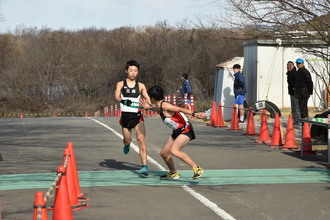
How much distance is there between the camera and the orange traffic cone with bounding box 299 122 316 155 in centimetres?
1412

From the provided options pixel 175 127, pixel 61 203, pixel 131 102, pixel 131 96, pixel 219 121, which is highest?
pixel 131 96

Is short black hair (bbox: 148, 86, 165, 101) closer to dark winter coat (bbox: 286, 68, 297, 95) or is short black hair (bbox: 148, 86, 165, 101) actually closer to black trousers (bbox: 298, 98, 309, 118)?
black trousers (bbox: 298, 98, 309, 118)

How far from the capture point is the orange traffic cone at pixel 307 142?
14.1 metres

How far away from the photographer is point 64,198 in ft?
21.8

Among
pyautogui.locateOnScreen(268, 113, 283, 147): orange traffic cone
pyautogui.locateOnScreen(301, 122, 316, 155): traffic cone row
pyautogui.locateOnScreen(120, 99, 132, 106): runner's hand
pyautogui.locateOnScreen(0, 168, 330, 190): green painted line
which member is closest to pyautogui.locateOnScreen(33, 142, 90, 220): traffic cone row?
pyautogui.locateOnScreen(0, 168, 330, 190): green painted line

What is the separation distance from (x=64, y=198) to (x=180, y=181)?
4.04 metres

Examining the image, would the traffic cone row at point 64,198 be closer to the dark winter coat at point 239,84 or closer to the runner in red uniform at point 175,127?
the runner in red uniform at point 175,127

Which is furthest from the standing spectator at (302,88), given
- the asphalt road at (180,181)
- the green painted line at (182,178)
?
the green painted line at (182,178)

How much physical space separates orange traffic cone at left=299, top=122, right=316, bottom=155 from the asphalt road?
25 cm

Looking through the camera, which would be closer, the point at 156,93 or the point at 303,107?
the point at 156,93

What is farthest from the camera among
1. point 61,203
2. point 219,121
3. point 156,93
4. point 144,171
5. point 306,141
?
point 219,121

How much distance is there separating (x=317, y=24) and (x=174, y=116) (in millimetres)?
5488

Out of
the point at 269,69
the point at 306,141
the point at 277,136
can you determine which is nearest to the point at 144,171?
the point at 306,141

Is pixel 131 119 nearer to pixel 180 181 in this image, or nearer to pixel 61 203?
pixel 180 181
